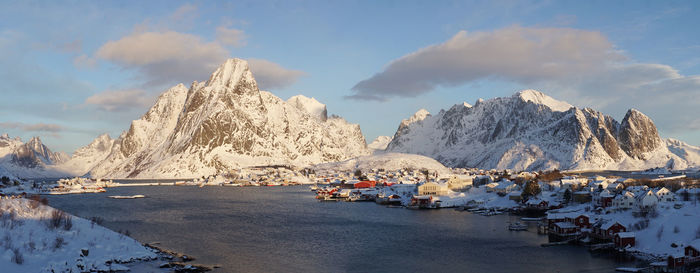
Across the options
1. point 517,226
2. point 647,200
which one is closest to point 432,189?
point 517,226

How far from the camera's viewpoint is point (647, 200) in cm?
6341

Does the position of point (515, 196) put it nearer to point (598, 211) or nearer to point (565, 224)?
point (598, 211)

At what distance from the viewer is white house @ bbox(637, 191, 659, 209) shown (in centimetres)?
6272

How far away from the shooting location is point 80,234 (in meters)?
40.8

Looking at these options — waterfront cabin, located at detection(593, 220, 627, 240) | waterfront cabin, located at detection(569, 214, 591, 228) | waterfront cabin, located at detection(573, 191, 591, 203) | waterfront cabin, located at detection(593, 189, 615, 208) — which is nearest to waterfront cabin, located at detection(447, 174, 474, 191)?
waterfront cabin, located at detection(573, 191, 591, 203)

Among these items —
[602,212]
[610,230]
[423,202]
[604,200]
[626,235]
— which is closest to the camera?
[626,235]

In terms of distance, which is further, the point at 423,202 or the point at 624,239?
the point at 423,202

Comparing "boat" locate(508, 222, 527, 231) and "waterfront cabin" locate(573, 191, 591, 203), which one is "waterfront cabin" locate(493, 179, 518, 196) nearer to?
"waterfront cabin" locate(573, 191, 591, 203)

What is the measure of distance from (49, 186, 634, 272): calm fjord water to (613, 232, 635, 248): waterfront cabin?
3.21m

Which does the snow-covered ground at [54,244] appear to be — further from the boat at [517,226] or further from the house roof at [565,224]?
the boat at [517,226]

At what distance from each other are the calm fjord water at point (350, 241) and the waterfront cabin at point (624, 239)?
3205 millimetres

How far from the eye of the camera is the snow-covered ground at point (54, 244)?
34.2 m

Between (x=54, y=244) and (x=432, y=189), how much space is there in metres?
83.1

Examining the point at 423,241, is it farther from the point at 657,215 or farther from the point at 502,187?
the point at 502,187
